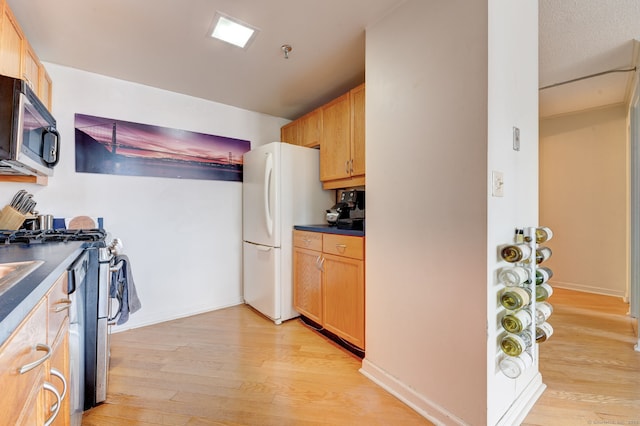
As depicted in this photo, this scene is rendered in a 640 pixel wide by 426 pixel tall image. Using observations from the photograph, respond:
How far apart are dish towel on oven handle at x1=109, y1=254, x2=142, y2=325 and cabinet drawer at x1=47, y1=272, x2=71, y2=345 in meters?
0.74

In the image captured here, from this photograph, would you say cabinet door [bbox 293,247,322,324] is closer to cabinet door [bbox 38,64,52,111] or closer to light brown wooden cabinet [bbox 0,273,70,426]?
light brown wooden cabinet [bbox 0,273,70,426]

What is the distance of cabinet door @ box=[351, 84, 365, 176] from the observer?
2271mm

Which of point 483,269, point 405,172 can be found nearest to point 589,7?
point 405,172

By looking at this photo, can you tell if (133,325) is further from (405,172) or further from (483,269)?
(483,269)

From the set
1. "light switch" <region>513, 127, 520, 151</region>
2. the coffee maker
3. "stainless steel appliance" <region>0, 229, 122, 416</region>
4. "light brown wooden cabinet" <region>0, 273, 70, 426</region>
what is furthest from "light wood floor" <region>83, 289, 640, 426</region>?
"light switch" <region>513, 127, 520, 151</region>

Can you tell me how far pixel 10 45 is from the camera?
1.51 metres

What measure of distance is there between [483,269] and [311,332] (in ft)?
5.46

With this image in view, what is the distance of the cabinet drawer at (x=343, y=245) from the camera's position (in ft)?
6.27

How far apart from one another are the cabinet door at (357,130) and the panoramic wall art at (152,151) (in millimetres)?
1413

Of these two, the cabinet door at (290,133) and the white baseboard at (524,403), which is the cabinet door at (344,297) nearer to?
the white baseboard at (524,403)

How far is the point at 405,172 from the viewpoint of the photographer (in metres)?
1.56

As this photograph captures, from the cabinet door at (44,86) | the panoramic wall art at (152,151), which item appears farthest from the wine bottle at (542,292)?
the cabinet door at (44,86)

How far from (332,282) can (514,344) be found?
4.00 feet

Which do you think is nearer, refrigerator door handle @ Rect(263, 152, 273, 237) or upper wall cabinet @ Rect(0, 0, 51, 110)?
upper wall cabinet @ Rect(0, 0, 51, 110)
